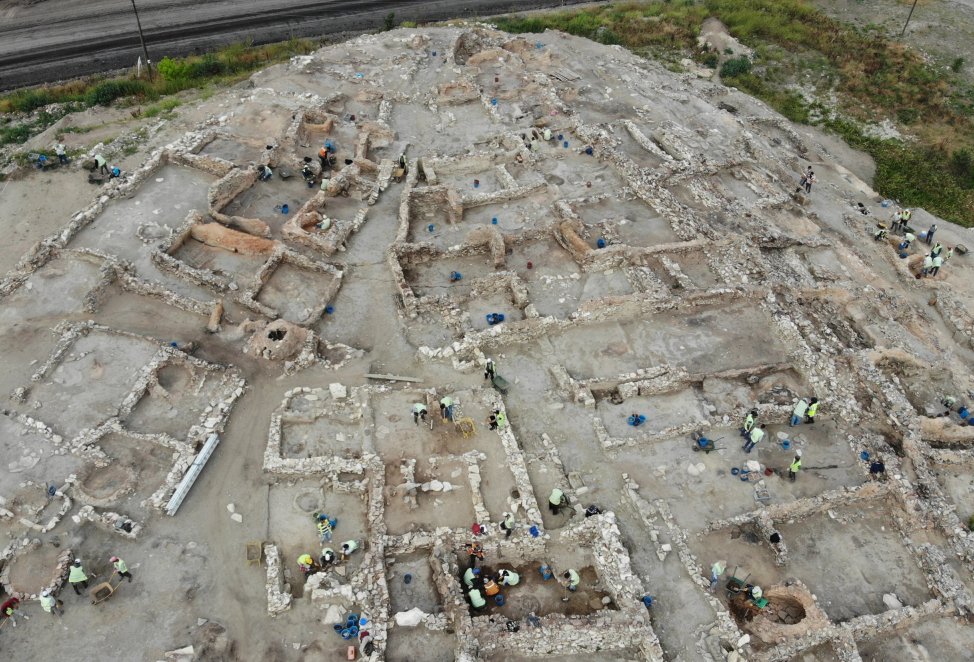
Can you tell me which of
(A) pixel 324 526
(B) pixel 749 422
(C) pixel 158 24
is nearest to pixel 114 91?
(C) pixel 158 24

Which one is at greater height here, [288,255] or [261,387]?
[288,255]

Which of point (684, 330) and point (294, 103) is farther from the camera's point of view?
point (294, 103)

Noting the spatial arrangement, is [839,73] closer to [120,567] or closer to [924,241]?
[924,241]

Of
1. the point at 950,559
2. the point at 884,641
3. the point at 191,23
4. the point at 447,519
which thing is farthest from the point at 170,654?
the point at 191,23

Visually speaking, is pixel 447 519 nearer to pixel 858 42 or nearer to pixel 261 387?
pixel 261 387

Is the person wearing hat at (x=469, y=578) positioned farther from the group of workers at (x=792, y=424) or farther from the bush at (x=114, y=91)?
the bush at (x=114, y=91)

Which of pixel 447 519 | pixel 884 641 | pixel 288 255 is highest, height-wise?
pixel 288 255
